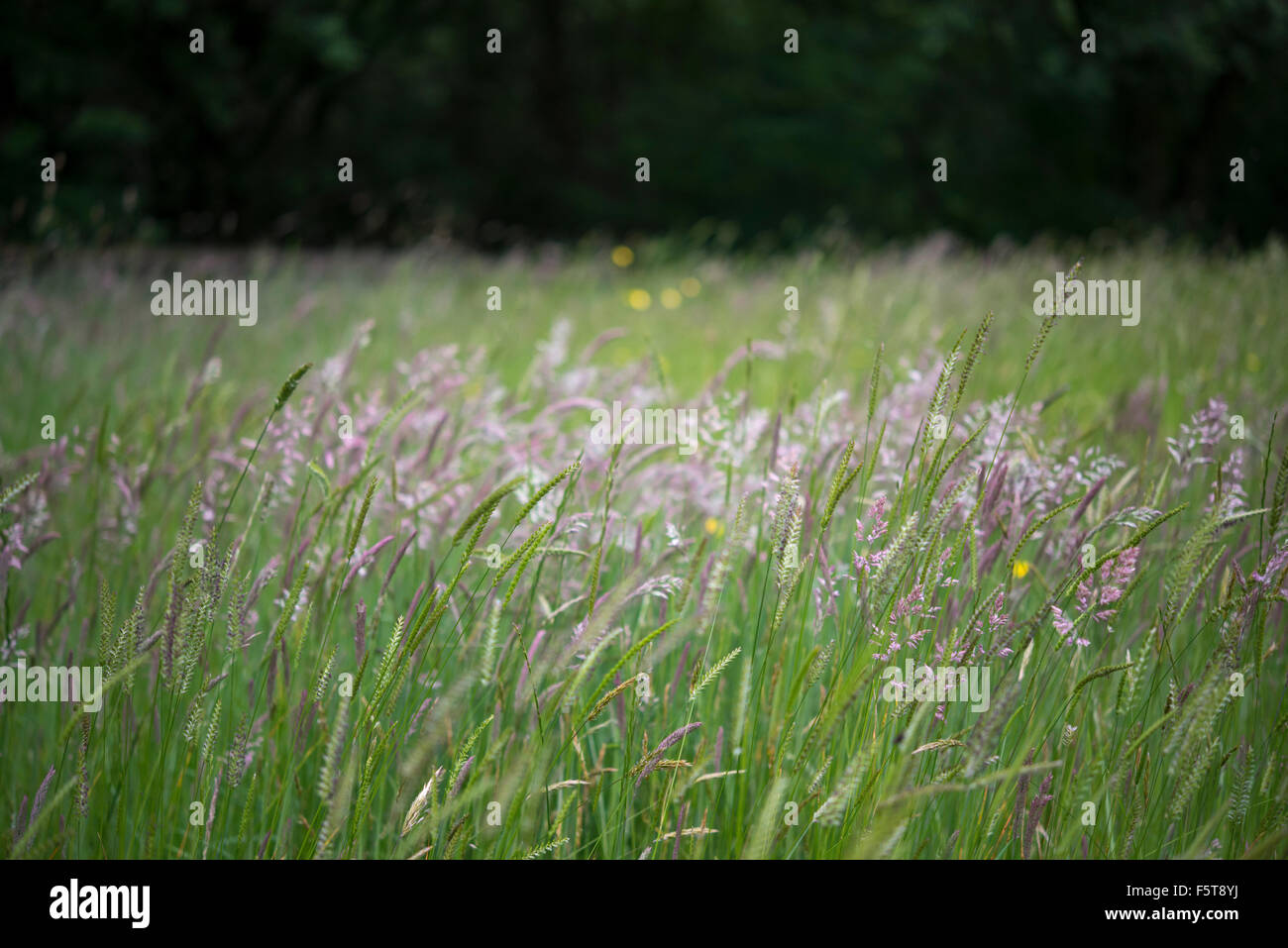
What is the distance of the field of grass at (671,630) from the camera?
110cm

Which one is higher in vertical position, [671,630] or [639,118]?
[639,118]

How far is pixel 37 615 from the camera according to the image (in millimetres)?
2045

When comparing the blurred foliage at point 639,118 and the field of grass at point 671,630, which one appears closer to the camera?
the field of grass at point 671,630

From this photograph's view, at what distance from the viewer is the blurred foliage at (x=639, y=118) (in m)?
9.70

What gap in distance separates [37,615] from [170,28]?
1082cm

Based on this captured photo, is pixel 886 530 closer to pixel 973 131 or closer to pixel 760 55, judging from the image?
pixel 973 131

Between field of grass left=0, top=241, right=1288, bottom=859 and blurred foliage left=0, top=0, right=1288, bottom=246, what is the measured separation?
18.5 ft

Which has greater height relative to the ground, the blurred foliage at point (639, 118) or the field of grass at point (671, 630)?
→ the blurred foliage at point (639, 118)

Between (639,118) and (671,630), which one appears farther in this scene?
(639,118)

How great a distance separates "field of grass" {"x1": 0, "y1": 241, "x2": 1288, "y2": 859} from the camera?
1099mm

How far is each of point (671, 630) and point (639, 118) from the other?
20.5m

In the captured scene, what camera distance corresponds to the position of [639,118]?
20094 mm

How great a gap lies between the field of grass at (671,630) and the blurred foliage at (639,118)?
564cm

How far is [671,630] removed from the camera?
141 centimetres
